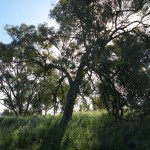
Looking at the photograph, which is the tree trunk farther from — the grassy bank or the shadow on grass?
the shadow on grass

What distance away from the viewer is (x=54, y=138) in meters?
16.3

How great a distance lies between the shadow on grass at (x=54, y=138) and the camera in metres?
15.6

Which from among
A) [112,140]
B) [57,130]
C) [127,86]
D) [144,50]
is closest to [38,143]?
[57,130]

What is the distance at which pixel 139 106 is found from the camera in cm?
1424

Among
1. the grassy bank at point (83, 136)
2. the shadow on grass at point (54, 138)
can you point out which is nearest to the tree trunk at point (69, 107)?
the grassy bank at point (83, 136)

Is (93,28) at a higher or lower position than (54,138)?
higher

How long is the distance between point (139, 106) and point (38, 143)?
4.84 m

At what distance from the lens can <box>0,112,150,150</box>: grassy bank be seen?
562 inches

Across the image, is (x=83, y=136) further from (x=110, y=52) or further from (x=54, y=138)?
(x=110, y=52)

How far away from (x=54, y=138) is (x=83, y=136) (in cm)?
131

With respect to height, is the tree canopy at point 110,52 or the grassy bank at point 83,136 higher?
the tree canopy at point 110,52

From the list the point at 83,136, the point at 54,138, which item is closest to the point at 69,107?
the point at 54,138

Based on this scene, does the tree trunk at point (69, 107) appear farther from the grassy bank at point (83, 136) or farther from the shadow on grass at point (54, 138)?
the shadow on grass at point (54, 138)

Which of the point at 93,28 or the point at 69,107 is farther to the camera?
the point at 69,107
